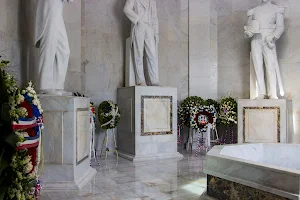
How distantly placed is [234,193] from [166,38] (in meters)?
6.15

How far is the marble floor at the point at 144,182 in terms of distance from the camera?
425cm

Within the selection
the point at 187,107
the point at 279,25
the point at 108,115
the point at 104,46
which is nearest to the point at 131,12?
the point at 104,46

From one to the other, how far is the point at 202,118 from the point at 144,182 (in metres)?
3.22

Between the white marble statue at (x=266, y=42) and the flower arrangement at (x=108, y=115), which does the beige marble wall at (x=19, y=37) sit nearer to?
the flower arrangement at (x=108, y=115)

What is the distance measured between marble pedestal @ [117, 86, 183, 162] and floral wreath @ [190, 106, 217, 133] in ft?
2.23

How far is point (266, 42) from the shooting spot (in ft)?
25.8

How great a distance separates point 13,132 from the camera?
2266 mm

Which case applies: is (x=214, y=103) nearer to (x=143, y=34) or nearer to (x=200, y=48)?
(x=200, y=48)

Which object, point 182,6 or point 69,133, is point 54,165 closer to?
point 69,133

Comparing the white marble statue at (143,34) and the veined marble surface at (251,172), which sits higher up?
the white marble statue at (143,34)

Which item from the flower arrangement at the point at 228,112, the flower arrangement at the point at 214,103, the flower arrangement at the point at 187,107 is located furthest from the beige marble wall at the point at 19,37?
the flower arrangement at the point at 228,112

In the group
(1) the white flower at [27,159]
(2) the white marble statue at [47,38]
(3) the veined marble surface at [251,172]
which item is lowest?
(3) the veined marble surface at [251,172]

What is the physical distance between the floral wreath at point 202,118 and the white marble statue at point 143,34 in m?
1.26

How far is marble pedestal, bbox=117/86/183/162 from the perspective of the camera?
6.93 metres
